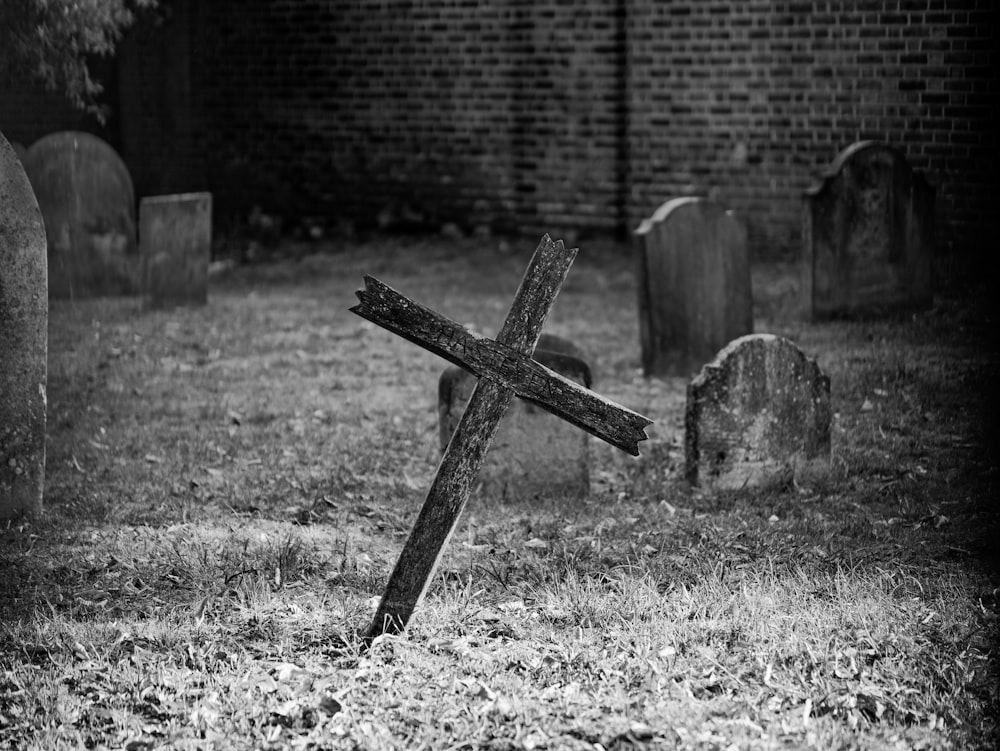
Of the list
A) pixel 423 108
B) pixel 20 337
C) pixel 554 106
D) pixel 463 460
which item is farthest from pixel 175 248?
pixel 463 460

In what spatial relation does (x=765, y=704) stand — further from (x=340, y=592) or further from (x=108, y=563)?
(x=108, y=563)

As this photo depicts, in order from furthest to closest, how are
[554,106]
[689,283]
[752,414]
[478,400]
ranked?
[554,106], [689,283], [752,414], [478,400]

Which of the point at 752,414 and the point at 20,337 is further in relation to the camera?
the point at 752,414

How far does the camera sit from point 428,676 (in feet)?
12.7

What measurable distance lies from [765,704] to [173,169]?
13.7 meters

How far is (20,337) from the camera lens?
518cm

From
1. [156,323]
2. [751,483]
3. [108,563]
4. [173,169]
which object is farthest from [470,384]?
[173,169]

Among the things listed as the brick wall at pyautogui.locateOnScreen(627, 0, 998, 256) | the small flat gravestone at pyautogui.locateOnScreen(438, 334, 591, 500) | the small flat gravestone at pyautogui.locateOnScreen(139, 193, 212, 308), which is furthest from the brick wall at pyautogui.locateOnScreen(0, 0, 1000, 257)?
the small flat gravestone at pyautogui.locateOnScreen(438, 334, 591, 500)

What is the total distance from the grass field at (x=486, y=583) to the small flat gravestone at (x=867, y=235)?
1.02m

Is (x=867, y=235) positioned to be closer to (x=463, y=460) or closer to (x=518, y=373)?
(x=518, y=373)

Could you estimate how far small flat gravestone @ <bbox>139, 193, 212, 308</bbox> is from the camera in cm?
1020

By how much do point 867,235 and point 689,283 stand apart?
1910 mm

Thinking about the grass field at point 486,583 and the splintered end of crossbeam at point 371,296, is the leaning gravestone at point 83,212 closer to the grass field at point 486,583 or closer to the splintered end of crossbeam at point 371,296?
the grass field at point 486,583

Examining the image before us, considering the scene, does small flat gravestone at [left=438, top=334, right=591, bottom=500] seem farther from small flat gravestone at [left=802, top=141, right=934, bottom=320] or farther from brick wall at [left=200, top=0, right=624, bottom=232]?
brick wall at [left=200, top=0, right=624, bottom=232]
